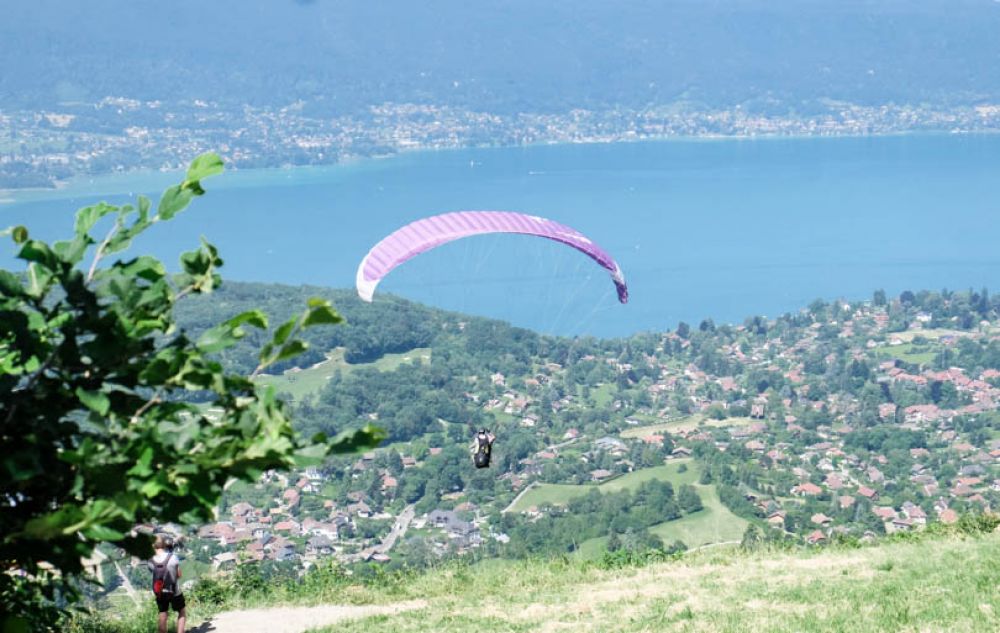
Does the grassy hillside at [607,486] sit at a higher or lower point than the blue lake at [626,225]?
lower

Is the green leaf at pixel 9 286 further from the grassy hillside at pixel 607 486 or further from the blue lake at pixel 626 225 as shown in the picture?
the blue lake at pixel 626 225

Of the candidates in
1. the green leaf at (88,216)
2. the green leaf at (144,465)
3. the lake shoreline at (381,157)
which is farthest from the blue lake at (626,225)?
the green leaf at (144,465)

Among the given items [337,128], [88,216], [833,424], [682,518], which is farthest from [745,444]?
[337,128]

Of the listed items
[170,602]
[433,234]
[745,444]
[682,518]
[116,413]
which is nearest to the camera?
[116,413]

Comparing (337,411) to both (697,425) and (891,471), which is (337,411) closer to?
(697,425)

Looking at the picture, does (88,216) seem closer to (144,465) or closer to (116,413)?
(116,413)

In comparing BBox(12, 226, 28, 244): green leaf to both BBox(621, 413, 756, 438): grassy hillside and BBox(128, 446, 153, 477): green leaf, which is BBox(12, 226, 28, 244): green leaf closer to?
BBox(128, 446, 153, 477): green leaf
